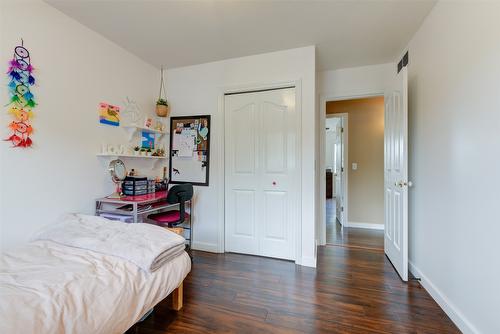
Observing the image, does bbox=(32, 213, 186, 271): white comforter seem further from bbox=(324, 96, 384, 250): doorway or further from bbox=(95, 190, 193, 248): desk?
bbox=(324, 96, 384, 250): doorway

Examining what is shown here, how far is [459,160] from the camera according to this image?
5.15 feet

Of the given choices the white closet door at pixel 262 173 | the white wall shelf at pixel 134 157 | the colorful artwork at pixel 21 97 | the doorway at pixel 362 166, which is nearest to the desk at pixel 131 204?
the white wall shelf at pixel 134 157

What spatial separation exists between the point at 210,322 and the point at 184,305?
31cm

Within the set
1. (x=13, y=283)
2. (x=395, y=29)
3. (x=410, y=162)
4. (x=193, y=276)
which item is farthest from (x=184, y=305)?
(x=395, y=29)

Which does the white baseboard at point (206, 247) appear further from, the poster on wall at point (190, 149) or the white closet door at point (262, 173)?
the poster on wall at point (190, 149)

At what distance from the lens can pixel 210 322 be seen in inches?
62.6

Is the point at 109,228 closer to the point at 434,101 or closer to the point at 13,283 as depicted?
the point at 13,283

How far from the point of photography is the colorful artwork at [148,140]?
2.84 meters

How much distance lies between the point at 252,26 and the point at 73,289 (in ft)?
7.79

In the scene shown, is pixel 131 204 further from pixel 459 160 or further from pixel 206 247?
pixel 459 160

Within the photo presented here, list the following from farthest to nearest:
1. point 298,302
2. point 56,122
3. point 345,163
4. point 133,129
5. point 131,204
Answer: point 345,163
point 133,129
point 131,204
point 56,122
point 298,302

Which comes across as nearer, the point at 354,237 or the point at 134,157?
the point at 134,157

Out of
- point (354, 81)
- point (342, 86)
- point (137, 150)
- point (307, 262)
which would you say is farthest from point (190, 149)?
point (354, 81)

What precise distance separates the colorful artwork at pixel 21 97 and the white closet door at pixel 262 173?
1.81 meters
